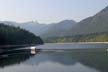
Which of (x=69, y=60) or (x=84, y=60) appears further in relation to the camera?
(x=69, y=60)

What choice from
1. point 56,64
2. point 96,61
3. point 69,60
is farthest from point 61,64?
point 69,60

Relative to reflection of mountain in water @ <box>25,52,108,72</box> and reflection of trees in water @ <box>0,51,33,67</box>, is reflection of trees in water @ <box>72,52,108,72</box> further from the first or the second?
reflection of trees in water @ <box>0,51,33,67</box>

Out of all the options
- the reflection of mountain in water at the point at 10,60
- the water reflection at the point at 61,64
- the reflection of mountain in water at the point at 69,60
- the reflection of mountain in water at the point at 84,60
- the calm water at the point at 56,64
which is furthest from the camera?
the reflection of mountain in water at the point at 10,60

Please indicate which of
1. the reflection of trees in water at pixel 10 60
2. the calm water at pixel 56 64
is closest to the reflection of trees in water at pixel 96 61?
the calm water at pixel 56 64

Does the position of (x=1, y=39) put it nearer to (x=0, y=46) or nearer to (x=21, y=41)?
(x=0, y=46)

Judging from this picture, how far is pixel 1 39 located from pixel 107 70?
97.7 metres

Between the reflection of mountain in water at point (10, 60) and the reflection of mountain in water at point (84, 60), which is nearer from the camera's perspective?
the reflection of mountain in water at point (84, 60)

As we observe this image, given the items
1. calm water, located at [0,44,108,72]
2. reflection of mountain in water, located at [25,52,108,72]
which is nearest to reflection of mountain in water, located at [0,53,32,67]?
calm water, located at [0,44,108,72]

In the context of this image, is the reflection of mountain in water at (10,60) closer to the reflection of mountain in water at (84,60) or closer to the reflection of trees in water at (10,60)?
the reflection of trees in water at (10,60)

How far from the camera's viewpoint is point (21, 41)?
185 metres

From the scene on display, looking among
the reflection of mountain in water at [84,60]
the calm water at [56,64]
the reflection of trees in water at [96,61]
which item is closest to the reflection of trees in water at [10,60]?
the calm water at [56,64]

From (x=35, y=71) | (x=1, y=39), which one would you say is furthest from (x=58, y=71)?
(x=1, y=39)

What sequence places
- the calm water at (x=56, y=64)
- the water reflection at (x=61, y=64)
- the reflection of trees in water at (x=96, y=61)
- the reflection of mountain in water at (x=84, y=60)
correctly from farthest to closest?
the reflection of mountain in water at (x=84, y=60), the reflection of trees in water at (x=96, y=61), the calm water at (x=56, y=64), the water reflection at (x=61, y=64)

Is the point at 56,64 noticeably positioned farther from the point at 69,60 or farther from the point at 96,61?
the point at 69,60
